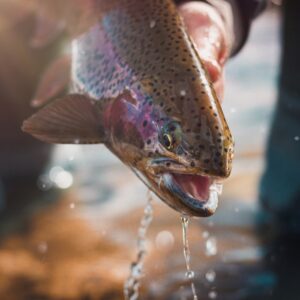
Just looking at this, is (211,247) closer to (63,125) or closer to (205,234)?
(205,234)

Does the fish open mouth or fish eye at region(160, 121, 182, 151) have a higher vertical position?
fish eye at region(160, 121, 182, 151)

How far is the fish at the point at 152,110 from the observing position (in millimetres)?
1279

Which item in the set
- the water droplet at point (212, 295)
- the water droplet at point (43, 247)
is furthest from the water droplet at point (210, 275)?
the water droplet at point (43, 247)

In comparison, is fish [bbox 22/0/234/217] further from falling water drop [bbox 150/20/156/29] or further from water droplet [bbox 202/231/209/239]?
water droplet [bbox 202/231/209/239]

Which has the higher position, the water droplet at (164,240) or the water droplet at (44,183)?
the water droplet at (164,240)

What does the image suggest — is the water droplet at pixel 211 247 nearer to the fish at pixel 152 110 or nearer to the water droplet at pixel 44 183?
the water droplet at pixel 44 183

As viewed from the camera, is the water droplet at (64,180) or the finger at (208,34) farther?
the water droplet at (64,180)

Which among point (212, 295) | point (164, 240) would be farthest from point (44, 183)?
point (212, 295)

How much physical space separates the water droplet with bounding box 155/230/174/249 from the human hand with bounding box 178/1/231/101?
1.44 meters

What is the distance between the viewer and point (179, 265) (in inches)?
111

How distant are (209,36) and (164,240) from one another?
163cm

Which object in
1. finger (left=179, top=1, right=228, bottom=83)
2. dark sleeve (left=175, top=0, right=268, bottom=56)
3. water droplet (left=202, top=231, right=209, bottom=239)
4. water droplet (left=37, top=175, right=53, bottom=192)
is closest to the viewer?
finger (left=179, top=1, right=228, bottom=83)

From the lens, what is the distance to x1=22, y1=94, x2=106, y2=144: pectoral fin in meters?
1.52

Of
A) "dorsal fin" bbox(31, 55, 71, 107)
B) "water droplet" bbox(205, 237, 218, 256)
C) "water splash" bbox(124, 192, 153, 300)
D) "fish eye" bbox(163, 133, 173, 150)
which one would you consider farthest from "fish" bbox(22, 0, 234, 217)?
"water droplet" bbox(205, 237, 218, 256)
